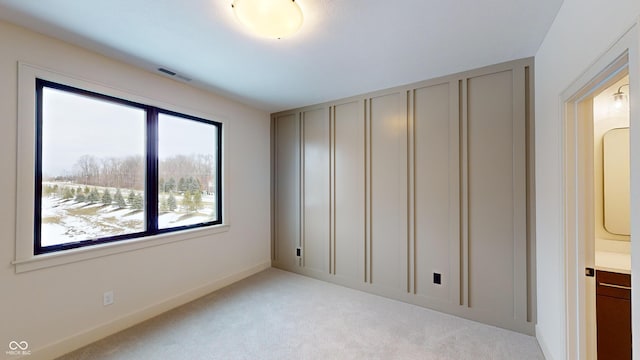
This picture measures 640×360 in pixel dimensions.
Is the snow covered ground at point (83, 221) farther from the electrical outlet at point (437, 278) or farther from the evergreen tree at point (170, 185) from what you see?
the electrical outlet at point (437, 278)

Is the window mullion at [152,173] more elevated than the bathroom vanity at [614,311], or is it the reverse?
the window mullion at [152,173]

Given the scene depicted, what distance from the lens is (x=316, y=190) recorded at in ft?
12.5

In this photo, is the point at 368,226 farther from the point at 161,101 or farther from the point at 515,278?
the point at 161,101

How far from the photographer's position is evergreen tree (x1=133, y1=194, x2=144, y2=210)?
105 inches

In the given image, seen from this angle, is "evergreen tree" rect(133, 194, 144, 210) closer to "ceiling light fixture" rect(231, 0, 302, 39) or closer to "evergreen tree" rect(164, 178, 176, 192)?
"evergreen tree" rect(164, 178, 176, 192)

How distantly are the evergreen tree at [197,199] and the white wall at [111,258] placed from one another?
348 millimetres

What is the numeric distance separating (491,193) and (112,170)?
366 cm

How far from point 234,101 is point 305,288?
2.72 metres

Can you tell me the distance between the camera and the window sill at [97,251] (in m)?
1.95

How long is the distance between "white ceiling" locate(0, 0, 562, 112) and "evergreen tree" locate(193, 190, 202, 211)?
1.34m

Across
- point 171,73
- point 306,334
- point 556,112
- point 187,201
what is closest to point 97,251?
point 187,201

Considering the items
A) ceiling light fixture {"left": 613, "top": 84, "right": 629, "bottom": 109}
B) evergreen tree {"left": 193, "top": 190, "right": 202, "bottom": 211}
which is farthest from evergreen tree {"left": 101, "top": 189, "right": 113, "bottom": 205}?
ceiling light fixture {"left": 613, "top": 84, "right": 629, "bottom": 109}

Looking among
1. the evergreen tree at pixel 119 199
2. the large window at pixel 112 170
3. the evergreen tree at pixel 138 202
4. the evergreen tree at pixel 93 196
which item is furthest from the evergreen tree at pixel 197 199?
the evergreen tree at pixel 93 196

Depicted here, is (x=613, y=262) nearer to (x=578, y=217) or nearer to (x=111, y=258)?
(x=578, y=217)
